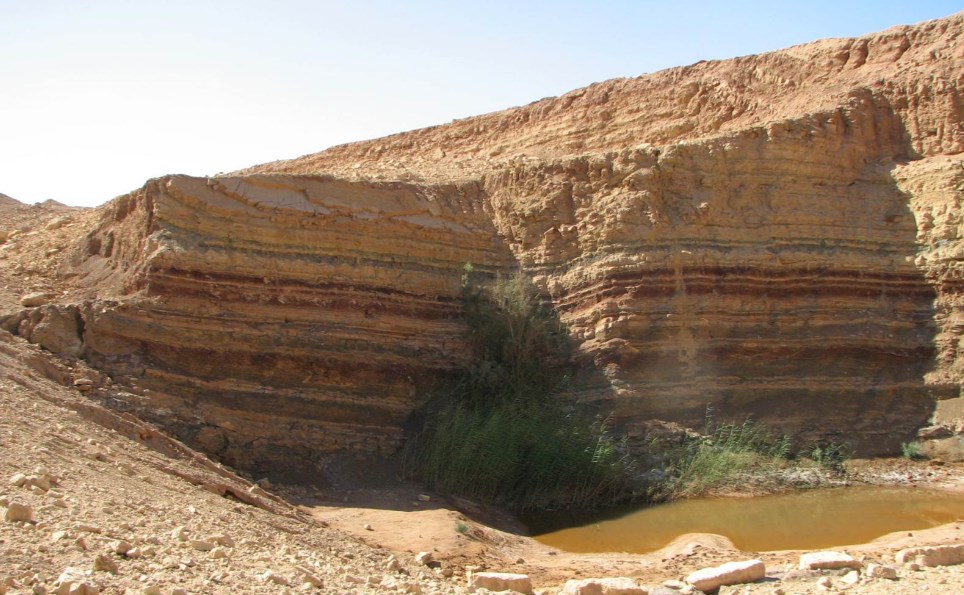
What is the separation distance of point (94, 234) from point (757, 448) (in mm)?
10135

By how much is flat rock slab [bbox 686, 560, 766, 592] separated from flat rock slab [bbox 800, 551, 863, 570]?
551 mm

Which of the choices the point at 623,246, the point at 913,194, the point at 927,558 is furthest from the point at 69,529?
the point at 913,194

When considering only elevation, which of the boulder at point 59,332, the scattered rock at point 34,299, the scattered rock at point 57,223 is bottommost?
the boulder at point 59,332

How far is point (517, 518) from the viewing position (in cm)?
1175

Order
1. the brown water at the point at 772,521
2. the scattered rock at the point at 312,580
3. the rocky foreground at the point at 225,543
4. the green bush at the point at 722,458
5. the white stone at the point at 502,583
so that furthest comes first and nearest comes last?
1. the green bush at the point at 722,458
2. the brown water at the point at 772,521
3. the white stone at the point at 502,583
4. the scattered rock at the point at 312,580
5. the rocky foreground at the point at 225,543

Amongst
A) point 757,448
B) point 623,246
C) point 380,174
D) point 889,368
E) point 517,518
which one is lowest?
point 517,518

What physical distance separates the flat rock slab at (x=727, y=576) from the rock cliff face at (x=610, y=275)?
582 centimetres

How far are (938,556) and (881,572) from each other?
2.56 feet

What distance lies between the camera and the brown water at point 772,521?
995cm

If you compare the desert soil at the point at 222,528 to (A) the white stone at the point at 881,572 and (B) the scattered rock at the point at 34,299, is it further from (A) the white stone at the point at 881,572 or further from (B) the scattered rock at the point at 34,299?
(B) the scattered rock at the point at 34,299

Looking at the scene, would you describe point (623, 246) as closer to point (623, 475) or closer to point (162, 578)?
point (623, 475)

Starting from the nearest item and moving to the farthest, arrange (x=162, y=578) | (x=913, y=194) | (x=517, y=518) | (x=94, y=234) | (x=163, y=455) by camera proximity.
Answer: (x=162, y=578)
(x=163, y=455)
(x=517, y=518)
(x=94, y=234)
(x=913, y=194)

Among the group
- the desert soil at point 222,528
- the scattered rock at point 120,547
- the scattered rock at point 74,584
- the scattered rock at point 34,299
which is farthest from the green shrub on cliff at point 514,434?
the scattered rock at point 74,584

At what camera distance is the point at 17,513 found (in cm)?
539
